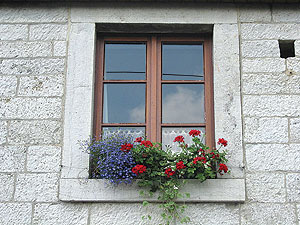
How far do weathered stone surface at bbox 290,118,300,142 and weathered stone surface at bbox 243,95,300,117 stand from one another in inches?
2.6

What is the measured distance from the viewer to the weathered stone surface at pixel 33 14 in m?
4.36

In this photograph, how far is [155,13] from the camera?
436cm

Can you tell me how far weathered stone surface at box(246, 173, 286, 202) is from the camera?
385cm

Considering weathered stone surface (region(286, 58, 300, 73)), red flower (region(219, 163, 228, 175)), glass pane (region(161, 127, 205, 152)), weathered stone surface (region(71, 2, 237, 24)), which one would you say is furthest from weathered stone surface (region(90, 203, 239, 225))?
weathered stone surface (region(71, 2, 237, 24))

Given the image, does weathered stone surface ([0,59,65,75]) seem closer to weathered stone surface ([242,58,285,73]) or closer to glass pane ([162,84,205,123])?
glass pane ([162,84,205,123])

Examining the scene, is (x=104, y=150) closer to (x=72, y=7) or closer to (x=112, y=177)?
(x=112, y=177)

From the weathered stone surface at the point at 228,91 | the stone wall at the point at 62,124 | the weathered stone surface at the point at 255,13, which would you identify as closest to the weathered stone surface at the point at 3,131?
the stone wall at the point at 62,124

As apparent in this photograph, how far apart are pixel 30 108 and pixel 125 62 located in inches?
41.8

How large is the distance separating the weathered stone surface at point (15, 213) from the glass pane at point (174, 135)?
4.50ft

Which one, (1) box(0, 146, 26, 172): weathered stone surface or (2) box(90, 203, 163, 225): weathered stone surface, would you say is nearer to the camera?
(2) box(90, 203, 163, 225): weathered stone surface

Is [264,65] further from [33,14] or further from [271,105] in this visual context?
[33,14]

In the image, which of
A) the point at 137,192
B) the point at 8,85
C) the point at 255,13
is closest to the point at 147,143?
the point at 137,192

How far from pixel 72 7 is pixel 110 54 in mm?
599

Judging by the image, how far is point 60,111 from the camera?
4.09 m
